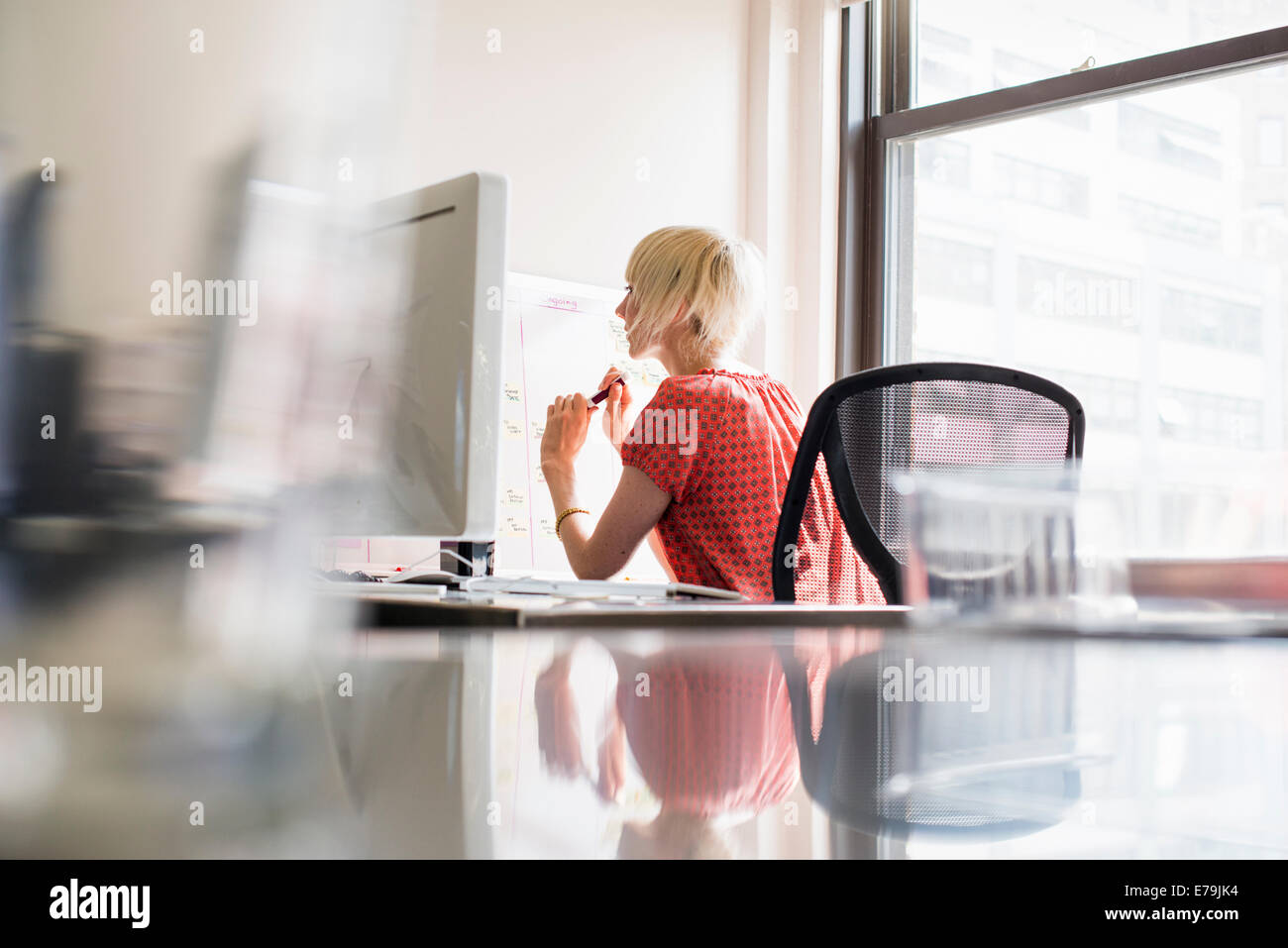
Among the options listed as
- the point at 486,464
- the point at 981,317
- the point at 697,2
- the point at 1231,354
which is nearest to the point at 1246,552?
the point at 486,464

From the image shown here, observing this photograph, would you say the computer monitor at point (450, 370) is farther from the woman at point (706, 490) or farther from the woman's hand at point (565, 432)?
the woman's hand at point (565, 432)

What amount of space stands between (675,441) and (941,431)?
0.40m

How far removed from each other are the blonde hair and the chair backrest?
1.56 ft

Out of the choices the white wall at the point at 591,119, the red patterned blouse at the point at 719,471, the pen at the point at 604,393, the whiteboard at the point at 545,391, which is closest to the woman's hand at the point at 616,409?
the pen at the point at 604,393

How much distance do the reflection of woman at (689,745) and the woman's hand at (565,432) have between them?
134 cm

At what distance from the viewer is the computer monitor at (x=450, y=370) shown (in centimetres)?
100

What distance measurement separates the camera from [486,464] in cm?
101

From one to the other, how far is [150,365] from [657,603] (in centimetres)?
58

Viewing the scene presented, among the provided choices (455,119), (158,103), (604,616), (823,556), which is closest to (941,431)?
(823,556)

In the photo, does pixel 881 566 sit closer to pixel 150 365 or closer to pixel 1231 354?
pixel 150 365

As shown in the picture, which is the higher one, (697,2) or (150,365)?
(697,2)

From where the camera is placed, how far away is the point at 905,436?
4.45 ft

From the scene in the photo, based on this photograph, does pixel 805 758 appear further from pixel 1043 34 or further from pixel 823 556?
pixel 1043 34

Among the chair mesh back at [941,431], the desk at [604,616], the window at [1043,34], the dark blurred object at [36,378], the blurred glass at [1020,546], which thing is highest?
the window at [1043,34]
